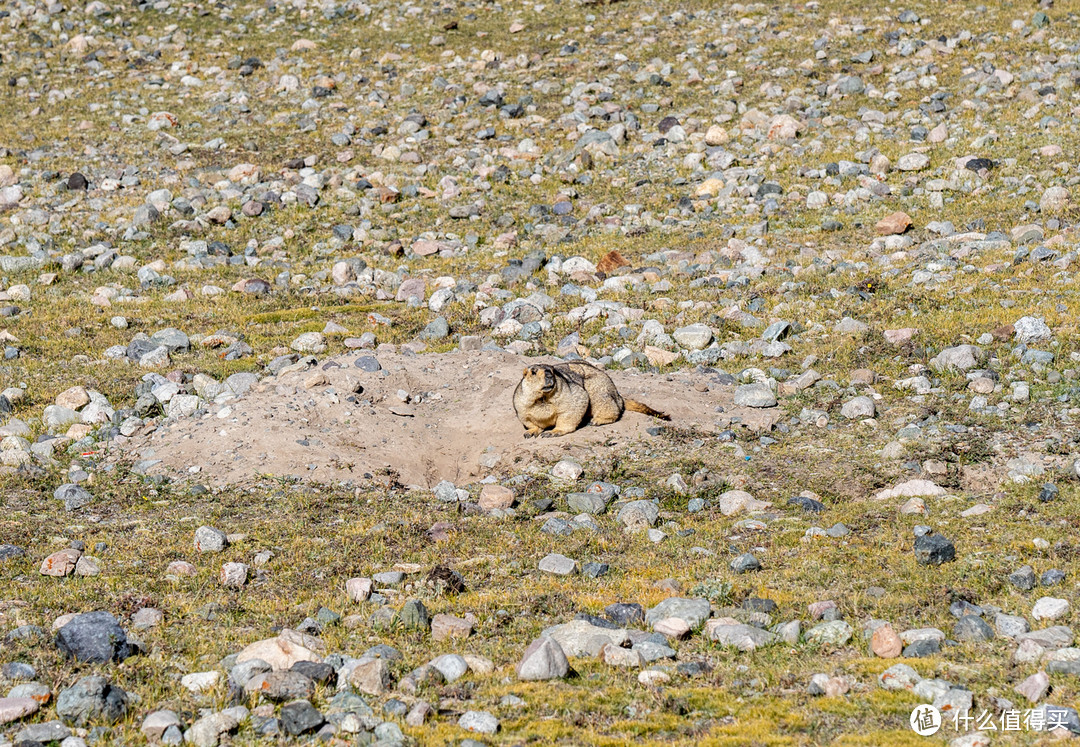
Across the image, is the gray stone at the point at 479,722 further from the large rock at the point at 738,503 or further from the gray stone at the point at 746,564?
the large rock at the point at 738,503

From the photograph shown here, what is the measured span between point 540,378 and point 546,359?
276cm

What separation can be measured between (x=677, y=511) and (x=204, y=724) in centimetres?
485

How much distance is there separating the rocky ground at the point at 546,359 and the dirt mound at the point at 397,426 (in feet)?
0.21

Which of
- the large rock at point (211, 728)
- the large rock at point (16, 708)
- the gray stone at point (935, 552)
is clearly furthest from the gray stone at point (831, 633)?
the large rock at point (16, 708)

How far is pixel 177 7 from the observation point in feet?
97.2

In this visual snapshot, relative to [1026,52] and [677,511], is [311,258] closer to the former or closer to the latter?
[677,511]

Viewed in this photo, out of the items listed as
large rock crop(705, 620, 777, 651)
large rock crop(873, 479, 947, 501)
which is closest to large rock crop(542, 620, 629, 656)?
large rock crop(705, 620, 777, 651)

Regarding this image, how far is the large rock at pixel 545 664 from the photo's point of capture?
6199mm

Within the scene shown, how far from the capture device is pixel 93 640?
21.3ft

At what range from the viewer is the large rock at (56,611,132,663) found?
642 cm

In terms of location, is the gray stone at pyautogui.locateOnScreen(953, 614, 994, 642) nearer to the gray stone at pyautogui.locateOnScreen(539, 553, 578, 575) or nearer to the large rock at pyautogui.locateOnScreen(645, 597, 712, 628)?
the large rock at pyautogui.locateOnScreen(645, 597, 712, 628)

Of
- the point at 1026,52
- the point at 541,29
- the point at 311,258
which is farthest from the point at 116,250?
the point at 1026,52

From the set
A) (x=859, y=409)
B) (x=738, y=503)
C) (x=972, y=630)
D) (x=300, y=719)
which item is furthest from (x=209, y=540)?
(x=859, y=409)

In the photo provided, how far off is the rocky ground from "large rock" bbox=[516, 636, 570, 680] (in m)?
0.03
